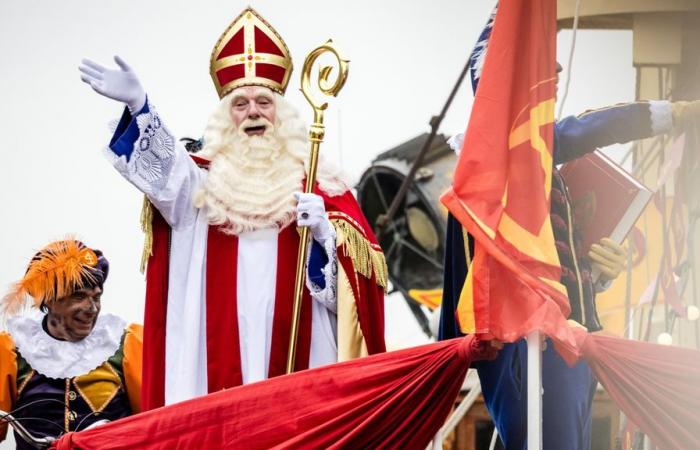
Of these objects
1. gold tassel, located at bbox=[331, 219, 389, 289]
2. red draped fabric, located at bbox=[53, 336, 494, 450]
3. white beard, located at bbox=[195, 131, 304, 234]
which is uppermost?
white beard, located at bbox=[195, 131, 304, 234]

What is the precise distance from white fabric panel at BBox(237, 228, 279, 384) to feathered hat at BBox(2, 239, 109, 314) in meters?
0.62

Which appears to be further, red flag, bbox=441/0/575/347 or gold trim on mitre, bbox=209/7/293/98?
gold trim on mitre, bbox=209/7/293/98

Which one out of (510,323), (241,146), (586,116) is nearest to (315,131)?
(241,146)

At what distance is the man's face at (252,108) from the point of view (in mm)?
6188

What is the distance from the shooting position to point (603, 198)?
17.5 feet

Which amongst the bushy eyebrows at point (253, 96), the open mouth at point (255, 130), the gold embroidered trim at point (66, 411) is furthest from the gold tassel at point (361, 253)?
the gold embroidered trim at point (66, 411)

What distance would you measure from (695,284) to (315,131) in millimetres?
1868

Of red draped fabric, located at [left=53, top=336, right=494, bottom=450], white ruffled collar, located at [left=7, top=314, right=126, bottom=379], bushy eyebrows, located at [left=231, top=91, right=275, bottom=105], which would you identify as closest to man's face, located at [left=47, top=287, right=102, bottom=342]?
white ruffled collar, located at [left=7, top=314, right=126, bottom=379]

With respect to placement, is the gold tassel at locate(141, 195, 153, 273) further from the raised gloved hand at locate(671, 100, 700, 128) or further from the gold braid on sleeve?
the raised gloved hand at locate(671, 100, 700, 128)

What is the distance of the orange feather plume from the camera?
6000 millimetres

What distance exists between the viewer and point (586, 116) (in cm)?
508

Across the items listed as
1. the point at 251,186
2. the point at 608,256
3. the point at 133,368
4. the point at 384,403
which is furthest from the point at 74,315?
the point at 608,256

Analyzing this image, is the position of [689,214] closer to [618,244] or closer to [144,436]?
[618,244]

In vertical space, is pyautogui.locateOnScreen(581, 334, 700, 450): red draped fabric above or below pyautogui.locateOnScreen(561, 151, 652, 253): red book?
below
